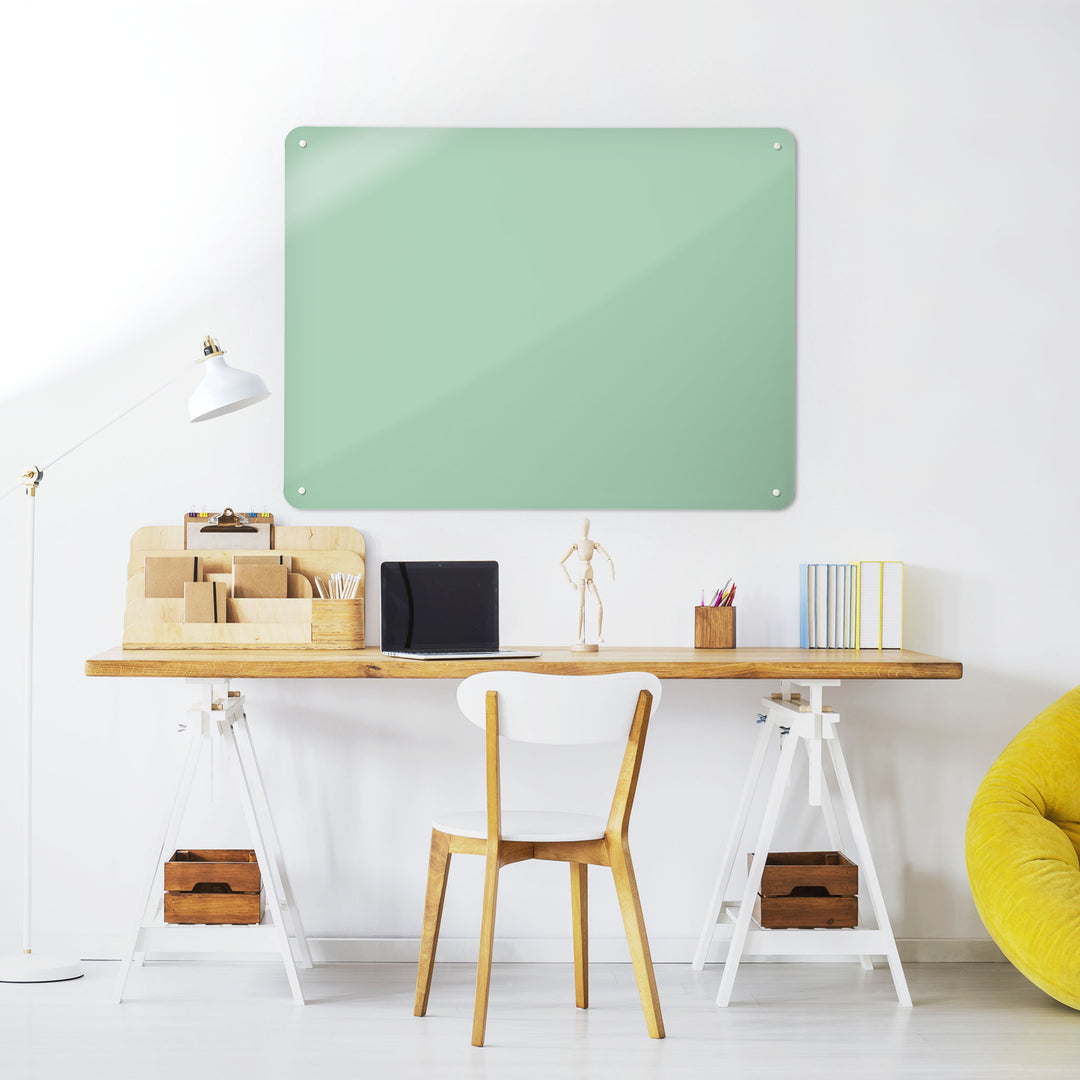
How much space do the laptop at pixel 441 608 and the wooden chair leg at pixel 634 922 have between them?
55 cm

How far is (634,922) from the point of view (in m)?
2.27

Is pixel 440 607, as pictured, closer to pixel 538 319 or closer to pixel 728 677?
pixel 728 677

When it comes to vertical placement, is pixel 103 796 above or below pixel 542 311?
below

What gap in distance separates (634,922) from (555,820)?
0.26 metres

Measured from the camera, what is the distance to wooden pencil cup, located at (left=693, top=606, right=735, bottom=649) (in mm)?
2808

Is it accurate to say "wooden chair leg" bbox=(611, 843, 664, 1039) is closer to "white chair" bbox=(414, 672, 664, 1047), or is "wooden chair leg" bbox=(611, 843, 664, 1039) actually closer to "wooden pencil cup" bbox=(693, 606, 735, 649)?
"white chair" bbox=(414, 672, 664, 1047)

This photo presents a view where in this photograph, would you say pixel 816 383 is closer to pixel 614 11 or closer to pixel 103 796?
pixel 614 11

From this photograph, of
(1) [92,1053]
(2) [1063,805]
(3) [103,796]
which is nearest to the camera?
(1) [92,1053]

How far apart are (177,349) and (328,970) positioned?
64.6 inches

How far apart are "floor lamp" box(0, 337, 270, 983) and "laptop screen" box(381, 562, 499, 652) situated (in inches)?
20.7

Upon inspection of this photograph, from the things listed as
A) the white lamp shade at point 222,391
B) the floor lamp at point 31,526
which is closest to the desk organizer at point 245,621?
the floor lamp at point 31,526

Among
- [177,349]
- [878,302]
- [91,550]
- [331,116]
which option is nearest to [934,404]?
[878,302]

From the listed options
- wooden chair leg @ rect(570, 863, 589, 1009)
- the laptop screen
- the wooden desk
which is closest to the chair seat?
wooden chair leg @ rect(570, 863, 589, 1009)

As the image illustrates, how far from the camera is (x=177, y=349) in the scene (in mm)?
2930
